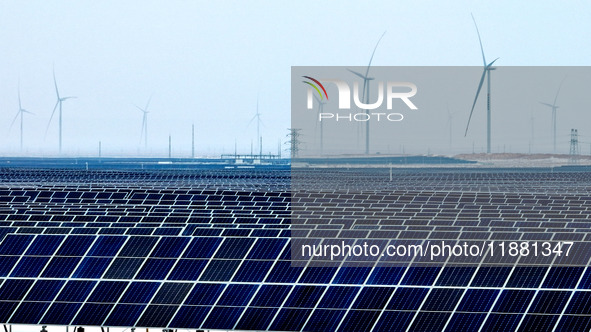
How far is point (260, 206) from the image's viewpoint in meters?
78.4

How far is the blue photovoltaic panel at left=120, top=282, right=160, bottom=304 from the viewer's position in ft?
150

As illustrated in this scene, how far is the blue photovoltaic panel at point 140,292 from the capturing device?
45.7 metres

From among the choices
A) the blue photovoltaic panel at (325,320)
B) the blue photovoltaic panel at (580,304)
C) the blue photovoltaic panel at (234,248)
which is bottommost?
the blue photovoltaic panel at (325,320)

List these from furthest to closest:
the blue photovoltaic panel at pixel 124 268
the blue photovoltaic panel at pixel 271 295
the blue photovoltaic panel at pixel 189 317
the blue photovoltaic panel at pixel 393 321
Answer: the blue photovoltaic panel at pixel 124 268 → the blue photovoltaic panel at pixel 271 295 → the blue photovoltaic panel at pixel 189 317 → the blue photovoltaic panel at pixel 393 321

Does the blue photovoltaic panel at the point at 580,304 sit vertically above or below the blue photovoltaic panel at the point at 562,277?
below

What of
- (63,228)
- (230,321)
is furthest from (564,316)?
(63,228)

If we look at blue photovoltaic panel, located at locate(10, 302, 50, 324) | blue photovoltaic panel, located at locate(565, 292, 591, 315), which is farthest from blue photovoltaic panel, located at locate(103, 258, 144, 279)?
blue photovoltaic panel, located at locate(565, 292, 591, 315)

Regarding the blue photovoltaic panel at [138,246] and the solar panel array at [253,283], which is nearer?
the solar panel array at [253,283]

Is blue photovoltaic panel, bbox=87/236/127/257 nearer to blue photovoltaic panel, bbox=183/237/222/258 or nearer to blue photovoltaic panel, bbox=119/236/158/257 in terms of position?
blue photovoltaic panel, bbox=119/236/158/257

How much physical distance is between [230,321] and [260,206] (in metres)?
34.5

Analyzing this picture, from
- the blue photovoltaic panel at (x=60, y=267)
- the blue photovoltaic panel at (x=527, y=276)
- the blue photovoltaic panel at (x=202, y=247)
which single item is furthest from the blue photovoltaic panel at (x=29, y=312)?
the blue photovoltaic panel at (x=527, y=276)

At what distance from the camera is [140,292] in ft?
151

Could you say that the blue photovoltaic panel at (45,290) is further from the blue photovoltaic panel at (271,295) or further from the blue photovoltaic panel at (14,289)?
the blue photovoltaic panel at (271,295)

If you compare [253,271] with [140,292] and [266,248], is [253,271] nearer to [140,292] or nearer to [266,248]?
[266,248]
